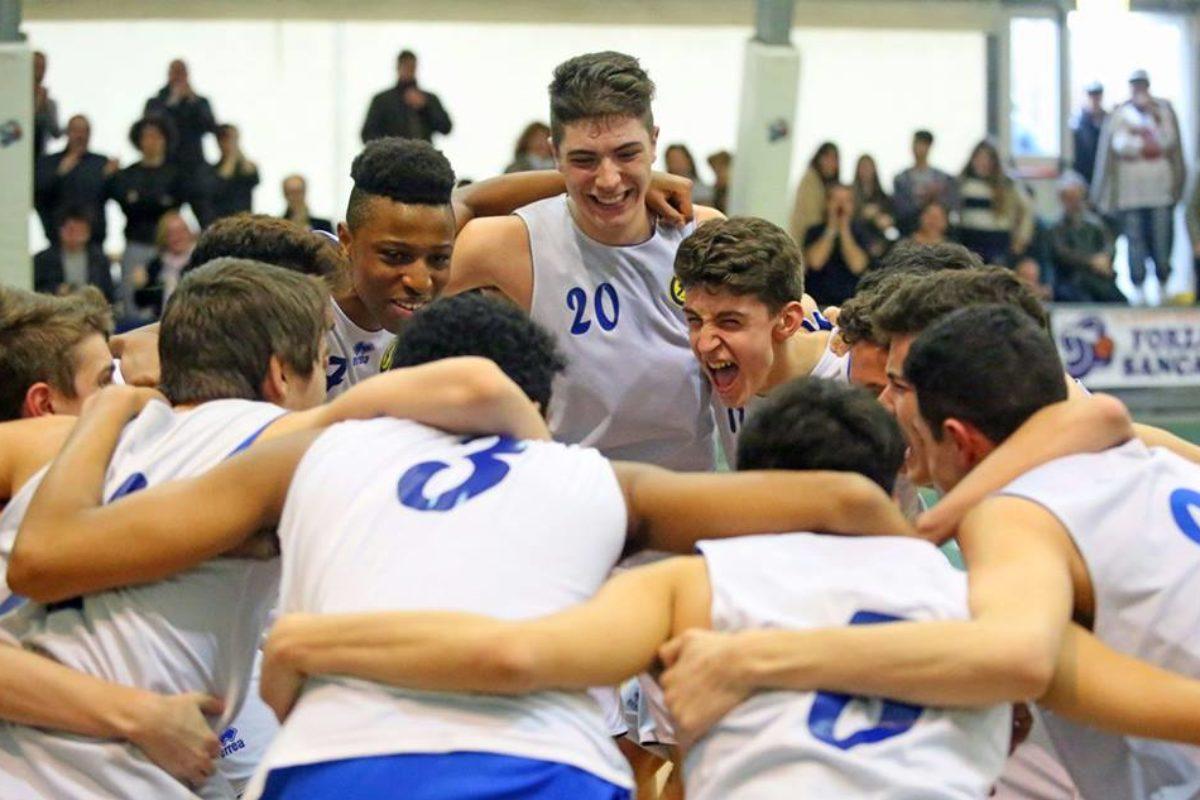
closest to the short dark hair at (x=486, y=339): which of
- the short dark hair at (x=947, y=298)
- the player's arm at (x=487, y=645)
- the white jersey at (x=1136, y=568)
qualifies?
the player's arm at (x=487, y=645)

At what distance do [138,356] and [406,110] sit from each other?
431 inches

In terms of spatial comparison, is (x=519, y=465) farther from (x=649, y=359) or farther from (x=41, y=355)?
(x=649, y=359)

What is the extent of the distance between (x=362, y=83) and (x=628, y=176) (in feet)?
41.8

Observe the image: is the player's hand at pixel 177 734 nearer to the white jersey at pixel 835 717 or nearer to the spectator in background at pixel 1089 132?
the white jersey at pixel 835 717

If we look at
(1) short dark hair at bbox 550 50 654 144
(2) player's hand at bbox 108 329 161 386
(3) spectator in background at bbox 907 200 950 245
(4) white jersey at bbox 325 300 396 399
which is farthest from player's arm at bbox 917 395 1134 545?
(3) spectator in background at bbox 907 200 950 245

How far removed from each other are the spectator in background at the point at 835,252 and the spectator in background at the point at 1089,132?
4.11 m

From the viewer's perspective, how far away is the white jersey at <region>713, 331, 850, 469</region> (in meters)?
5.27

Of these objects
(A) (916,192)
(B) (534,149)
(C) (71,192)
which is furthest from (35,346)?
(A) (916,192)

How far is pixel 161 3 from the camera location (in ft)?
56.5

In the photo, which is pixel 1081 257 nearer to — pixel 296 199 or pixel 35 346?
pixel 296 199

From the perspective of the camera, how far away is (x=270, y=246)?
16.5 feet

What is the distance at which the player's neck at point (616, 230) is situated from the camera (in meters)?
5.73

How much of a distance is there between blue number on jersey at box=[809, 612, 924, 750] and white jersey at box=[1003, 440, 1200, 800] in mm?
539

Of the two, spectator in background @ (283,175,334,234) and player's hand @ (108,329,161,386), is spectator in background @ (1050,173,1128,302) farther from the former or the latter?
player's hand @ (108,329,161,386)
